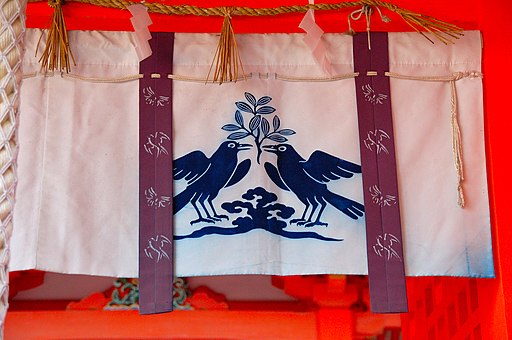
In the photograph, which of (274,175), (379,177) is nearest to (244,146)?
(274,175)

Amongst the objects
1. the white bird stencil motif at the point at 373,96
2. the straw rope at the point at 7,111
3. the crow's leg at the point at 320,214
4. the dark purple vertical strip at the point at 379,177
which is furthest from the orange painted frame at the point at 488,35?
the straw rope at the point at 7,111

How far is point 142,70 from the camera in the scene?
2621 millimetres

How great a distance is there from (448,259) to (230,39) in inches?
40.1

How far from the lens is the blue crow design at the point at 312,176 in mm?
2533

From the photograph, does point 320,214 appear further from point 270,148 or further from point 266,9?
point 266,9

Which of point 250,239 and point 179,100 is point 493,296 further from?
point 179,100

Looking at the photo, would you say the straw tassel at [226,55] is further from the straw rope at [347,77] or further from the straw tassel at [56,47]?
the straw tassel at [56,47]

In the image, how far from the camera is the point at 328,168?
256cm

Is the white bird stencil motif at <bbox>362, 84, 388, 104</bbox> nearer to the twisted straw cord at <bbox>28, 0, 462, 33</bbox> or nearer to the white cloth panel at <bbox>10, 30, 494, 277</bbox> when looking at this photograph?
the white cloth panel at <bbox>10, 30, 494, 277</bbox>

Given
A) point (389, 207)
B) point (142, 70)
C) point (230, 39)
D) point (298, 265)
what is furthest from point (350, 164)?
point (142, 70)

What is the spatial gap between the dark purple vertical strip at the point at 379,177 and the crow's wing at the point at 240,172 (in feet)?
1.26

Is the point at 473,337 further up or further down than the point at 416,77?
further down

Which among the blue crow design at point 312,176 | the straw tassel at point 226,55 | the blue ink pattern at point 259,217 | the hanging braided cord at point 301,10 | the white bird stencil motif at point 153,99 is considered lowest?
the blue ink pattern at point 259,217

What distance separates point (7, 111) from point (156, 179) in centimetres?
75
